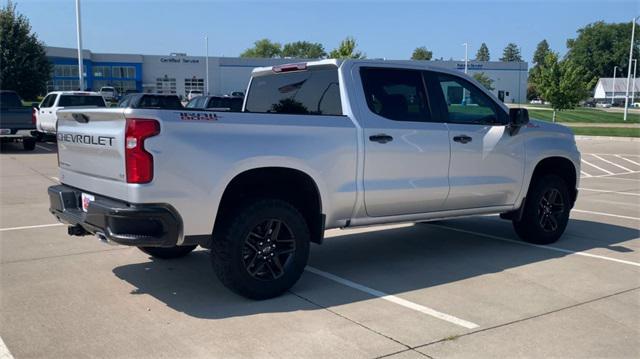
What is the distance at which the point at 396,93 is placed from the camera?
19.3ft

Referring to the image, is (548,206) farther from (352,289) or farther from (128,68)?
(128,68)

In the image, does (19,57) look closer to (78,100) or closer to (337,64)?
(78,100)

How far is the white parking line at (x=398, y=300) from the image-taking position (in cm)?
458

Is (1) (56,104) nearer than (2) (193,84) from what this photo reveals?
Yes

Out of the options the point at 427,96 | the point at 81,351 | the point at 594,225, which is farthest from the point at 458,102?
the point at 81,351

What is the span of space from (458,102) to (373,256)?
1968 millimetres

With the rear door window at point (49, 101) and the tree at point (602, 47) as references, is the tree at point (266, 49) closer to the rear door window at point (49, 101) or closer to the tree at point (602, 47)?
the tree at point (602, 47)

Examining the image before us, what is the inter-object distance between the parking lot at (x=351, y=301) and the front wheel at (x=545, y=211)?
6.7 inches

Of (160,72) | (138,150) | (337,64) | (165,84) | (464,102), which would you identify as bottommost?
(138,150)

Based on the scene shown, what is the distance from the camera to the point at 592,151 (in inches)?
884

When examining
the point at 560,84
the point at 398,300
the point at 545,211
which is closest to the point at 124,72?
the point at 560,84

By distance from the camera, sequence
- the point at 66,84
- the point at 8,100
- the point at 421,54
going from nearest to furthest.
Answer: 1. the point at 8,100
2. the point at 66,84
3. the point at 421,54

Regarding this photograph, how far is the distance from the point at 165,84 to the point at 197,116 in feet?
264

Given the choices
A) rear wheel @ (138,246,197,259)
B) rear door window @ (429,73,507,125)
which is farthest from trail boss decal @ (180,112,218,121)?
rear door window @ (429,73,507,125)
